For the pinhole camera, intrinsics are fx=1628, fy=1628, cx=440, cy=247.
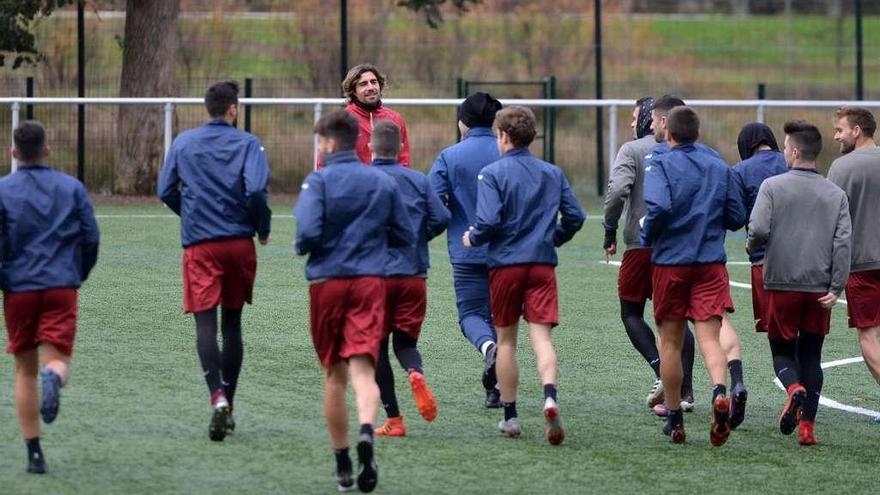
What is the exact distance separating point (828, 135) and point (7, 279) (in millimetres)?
21095

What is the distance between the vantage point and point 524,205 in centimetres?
806

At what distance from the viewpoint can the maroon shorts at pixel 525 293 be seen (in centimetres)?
810

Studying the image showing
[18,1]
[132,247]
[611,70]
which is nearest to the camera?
[132,247]

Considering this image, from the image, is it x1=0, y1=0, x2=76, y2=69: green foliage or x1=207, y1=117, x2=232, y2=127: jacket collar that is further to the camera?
x1=0, y1=0, x2=76, y2=69: green foliage

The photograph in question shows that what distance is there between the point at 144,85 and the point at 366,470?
16762 mm

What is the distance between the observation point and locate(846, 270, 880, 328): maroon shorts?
8797mm

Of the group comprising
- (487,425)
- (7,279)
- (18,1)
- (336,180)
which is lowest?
(487,425)

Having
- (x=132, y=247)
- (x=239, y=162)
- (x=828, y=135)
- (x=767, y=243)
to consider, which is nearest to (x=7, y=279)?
(x=239, y=162)

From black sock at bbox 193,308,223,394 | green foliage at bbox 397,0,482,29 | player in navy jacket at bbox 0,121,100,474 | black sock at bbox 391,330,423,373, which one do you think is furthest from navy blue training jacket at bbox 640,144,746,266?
green foliage at bbox 397,0,482,29

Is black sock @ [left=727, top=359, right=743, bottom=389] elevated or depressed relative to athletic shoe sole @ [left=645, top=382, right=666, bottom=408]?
elevated

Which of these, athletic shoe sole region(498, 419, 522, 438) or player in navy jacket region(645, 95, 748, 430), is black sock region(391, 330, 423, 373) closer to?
athletic shoe sole region(498, 419, 522, 438)

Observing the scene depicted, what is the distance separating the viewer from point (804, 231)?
27.0ft

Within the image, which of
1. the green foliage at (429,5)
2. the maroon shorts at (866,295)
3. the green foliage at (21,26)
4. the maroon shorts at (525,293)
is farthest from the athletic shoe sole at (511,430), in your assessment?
the green foliage at (429,5)

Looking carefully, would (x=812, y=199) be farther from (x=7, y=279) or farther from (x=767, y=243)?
(x=7, y=279)
